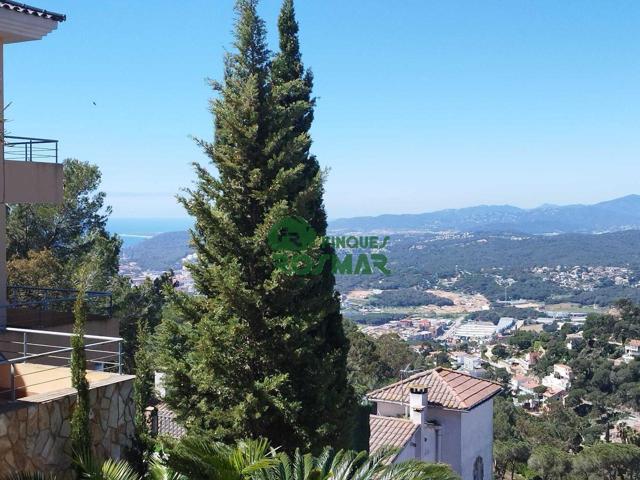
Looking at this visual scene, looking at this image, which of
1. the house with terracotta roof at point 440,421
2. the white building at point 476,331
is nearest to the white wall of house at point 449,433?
the house with terracotta roof at point 440,421

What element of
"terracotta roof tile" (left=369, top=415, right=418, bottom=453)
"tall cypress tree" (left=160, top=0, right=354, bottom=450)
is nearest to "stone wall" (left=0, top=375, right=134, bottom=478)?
"tall cypress tree" (left=160, top=0, right=354, bottom=450)

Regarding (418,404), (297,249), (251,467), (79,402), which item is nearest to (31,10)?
(297,249)

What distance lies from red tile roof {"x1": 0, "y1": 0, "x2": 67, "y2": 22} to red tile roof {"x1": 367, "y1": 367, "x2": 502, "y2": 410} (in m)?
12.6

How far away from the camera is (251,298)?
10.4 metres

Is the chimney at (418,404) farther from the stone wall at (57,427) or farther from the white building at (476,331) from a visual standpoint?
the white building at (476,331)

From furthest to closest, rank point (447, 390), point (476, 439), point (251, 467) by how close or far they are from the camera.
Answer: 1. point (476, 439)
2. point (447, 390)
3. point (251, 467)

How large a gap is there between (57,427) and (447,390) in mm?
13320

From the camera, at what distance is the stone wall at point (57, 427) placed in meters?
6.34

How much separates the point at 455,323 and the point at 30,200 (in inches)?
6688

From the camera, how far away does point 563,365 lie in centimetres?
8612

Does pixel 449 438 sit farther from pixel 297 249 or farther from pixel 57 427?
pixel 57 427

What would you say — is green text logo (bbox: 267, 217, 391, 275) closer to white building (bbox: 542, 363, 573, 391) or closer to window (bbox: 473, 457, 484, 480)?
window (bbox: 473, 457, 484, 480)

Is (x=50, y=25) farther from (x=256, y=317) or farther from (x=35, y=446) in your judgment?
(x=35, y=446)

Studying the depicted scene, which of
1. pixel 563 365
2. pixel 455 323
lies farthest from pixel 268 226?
pixel 455 323
